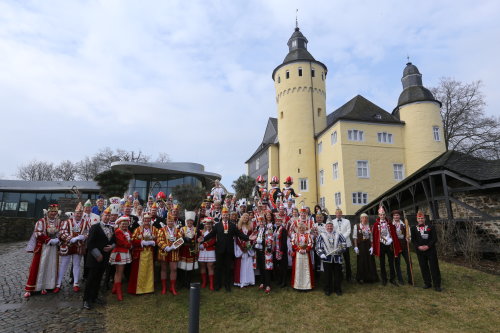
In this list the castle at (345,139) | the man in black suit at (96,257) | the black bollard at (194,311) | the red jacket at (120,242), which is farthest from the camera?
the castle at (345,139)

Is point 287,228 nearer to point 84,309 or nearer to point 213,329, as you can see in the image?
point 213,329

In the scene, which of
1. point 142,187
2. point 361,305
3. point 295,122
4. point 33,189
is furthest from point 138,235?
point 33,189

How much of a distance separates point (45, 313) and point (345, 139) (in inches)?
1020

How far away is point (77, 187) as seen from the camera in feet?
116

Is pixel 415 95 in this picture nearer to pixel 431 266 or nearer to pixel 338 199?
pixel 338 199

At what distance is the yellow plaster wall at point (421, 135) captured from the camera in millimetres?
28172

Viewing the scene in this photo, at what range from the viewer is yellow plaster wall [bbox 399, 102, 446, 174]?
1109 inches

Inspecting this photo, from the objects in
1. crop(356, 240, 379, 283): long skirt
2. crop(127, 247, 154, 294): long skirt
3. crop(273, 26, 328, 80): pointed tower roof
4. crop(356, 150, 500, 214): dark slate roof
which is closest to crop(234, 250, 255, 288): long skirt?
crop(127, 247, 154, 294): long skirt

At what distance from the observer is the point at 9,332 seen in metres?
5.16

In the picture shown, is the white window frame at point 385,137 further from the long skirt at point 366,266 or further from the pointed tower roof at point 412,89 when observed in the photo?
the long skirt at point 366,266

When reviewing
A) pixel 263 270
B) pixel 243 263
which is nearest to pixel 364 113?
pixel 263 270

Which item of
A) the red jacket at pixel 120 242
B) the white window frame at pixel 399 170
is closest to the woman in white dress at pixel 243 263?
the red jacket at pixel 120 242

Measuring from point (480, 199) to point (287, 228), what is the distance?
9.07 metres

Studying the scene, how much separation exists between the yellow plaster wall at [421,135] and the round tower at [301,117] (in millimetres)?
8360
